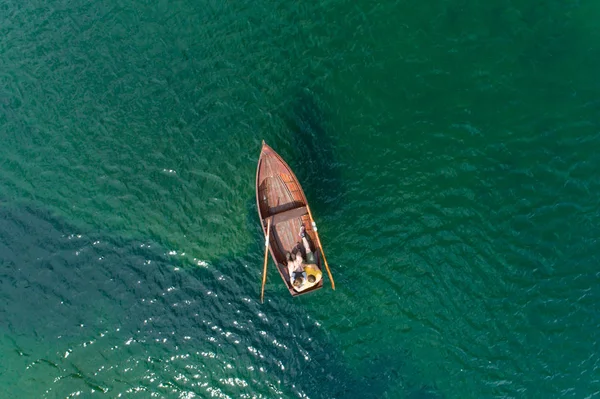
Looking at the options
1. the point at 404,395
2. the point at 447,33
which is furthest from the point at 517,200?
the point at 404,395

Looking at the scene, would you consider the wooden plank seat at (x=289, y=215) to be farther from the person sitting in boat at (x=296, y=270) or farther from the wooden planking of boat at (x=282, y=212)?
the person sitting in boat at (x=296, y=270)

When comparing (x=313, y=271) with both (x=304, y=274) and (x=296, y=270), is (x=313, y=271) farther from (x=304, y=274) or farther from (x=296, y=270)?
(x=296, y=270)

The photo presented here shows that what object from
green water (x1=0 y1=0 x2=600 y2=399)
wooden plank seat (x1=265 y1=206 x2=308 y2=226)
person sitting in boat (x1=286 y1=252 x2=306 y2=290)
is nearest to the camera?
person sitting in boat (x1=286 y1=252 x2=306 y2=290)

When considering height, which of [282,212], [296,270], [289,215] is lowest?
[296,270]

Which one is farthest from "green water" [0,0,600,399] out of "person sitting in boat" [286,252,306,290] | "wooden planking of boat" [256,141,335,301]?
"person sitting in boat" [286,252,306,290]

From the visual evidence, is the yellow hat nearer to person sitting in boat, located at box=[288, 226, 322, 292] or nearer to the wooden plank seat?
person sitting in boat, located at box=[288, 226, 322, 292]

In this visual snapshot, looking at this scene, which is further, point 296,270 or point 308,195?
point 308,195

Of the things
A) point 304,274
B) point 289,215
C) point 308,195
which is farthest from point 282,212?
point 304,274
